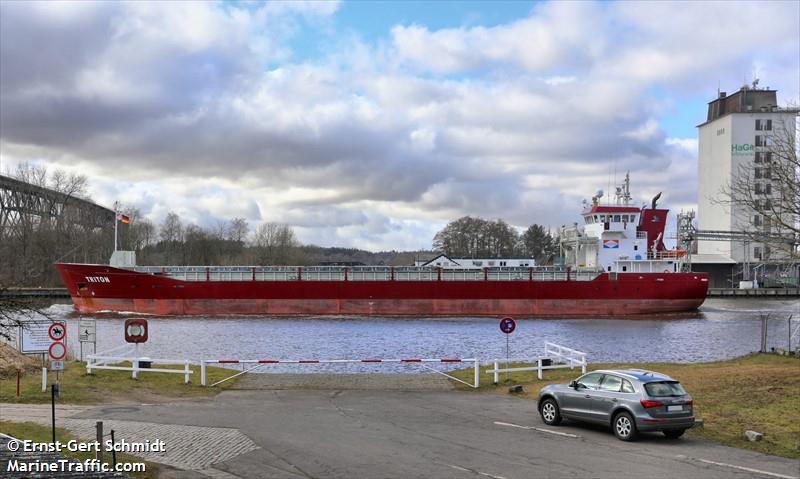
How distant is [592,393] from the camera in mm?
12836

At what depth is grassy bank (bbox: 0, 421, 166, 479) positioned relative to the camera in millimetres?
9648

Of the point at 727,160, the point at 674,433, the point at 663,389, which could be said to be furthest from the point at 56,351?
the point at 727,160

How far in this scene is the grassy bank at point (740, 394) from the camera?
1245 cm

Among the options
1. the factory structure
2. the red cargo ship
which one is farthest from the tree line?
the red cargo ship

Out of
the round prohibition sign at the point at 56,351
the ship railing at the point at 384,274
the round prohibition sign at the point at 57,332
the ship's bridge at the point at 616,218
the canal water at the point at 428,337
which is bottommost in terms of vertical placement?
the canal water at the point at 428,337

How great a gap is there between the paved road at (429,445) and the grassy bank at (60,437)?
0.50 m

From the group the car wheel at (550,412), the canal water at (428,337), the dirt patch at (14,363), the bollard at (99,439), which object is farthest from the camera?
the canal water at (428,337)

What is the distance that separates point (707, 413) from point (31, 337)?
19237 mm

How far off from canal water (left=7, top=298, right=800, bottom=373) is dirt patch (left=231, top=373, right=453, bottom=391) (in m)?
3.82

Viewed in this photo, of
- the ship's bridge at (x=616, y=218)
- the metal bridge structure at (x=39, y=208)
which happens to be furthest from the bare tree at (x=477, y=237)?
the ship's bridge at (x=616, y=218)

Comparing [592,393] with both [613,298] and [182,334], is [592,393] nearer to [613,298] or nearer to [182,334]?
[182,334]

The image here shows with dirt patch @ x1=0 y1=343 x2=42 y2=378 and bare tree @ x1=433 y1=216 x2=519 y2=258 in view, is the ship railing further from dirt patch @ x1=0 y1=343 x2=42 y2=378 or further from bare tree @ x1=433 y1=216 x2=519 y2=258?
bare tree @ x1=433 y1=216 x2=519 y2=258

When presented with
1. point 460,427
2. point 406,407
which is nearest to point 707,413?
point 460,427

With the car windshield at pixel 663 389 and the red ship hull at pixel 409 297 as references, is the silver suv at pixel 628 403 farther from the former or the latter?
the red ship hull at pixel 409 297
